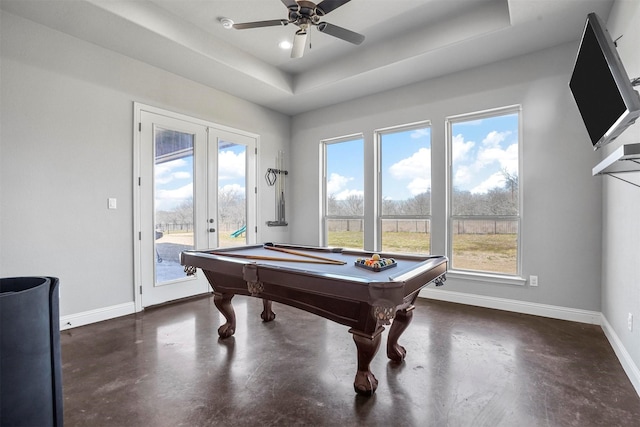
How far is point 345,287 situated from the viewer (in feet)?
5.71

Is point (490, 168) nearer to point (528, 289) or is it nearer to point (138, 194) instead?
point (528, 289)

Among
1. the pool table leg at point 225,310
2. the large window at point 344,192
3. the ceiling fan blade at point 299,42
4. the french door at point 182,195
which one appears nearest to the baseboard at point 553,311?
the large window at point 344,192

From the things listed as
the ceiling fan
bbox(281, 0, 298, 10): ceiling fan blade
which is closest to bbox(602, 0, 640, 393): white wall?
the ceiling fan

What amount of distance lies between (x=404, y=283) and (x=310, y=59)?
3.60 meters

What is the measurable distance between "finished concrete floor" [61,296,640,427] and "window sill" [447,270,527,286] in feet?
1.47

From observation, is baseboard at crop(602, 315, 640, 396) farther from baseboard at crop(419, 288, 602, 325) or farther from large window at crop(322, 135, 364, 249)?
large window at crop(322, 135, 364, 249)

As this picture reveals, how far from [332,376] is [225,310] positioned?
1.16m

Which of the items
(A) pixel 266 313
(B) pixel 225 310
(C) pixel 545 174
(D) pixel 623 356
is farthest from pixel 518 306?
(B) pixel 225 310

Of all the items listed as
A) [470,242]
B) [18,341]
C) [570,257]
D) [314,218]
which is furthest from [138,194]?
[570,257]

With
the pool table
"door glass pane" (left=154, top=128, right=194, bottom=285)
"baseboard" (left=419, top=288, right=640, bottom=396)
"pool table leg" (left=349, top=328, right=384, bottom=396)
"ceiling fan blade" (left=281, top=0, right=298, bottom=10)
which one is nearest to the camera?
the pool table

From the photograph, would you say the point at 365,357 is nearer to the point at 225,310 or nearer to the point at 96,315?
the point at 225,310

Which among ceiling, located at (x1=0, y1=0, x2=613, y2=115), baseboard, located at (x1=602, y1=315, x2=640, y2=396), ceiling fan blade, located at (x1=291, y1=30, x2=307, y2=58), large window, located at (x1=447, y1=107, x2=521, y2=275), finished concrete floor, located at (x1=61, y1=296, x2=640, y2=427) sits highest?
→ ceiling, located at (x1=0, y1=0, x2=613, y2=115)

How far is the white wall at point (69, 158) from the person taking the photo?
9.30ft

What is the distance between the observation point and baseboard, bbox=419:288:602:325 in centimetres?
321
